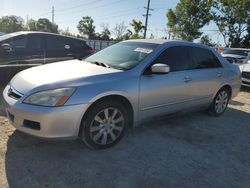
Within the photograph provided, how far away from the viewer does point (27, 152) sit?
10.9 feet

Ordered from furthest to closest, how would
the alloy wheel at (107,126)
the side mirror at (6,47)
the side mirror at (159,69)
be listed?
1. the side mirror at (6,47)
2. the side mirror at (159,69)
3. the alloy wheel at (107,126)

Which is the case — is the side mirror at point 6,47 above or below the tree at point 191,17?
below

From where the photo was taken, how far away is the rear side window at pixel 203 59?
4789 mm

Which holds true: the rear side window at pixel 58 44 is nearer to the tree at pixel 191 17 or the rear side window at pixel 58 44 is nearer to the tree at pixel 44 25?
the tree at pixel 191 17

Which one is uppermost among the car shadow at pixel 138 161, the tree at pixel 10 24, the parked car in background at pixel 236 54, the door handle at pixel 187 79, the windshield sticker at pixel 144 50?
the tree at pixel 10 24

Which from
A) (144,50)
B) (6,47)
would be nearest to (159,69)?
(144,50)

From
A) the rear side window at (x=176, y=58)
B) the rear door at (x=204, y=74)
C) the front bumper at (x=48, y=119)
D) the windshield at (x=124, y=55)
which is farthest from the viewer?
the rear door at (x=204, y=74)

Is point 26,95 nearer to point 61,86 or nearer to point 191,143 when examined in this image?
point 61,86

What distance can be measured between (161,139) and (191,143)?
1.52ft

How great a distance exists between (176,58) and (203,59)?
2.82ft

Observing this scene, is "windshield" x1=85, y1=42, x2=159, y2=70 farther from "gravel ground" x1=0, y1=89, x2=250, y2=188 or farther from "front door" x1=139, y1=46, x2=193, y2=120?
"gravel ground" x1=0, y1=89, x2=250, y2=188

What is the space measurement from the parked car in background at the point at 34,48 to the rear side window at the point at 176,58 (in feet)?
11.9

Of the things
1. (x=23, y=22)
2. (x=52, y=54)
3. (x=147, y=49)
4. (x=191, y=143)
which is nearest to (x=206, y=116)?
(x=191, y=143)

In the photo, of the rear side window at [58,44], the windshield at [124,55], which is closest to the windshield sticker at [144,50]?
the windshield at [124,55]
